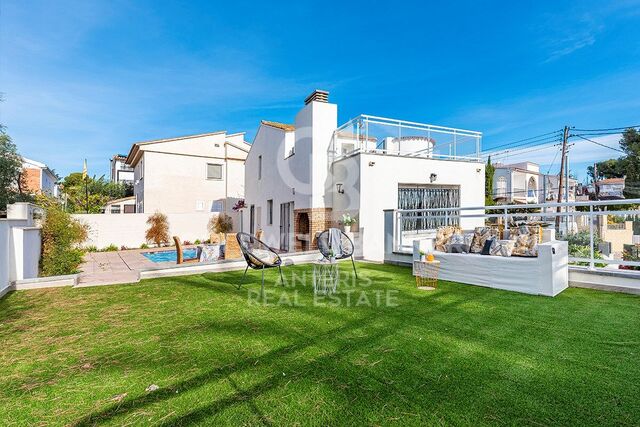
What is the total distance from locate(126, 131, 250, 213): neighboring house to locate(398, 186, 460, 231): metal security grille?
549 inches

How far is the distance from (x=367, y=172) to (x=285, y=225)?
539 centimetres

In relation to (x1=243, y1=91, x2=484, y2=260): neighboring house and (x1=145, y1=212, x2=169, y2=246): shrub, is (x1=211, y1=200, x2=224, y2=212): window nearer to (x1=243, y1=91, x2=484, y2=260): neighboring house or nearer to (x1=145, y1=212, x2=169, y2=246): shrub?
(x1=145, y1=212, x2=169, y2=246): shrub

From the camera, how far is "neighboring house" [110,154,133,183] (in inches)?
1388

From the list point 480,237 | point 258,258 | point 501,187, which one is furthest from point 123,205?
point 501,187

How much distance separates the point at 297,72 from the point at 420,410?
17904mm

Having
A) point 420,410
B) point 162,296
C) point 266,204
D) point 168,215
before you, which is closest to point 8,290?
point 162,296

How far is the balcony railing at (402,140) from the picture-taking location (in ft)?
37.1

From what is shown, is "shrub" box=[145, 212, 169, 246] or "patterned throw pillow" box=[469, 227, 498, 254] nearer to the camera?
"patterned throw pillow" box=[469, 227, 498, 254]

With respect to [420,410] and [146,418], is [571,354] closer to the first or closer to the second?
[420,410]

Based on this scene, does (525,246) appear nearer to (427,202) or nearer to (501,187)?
(427,202)

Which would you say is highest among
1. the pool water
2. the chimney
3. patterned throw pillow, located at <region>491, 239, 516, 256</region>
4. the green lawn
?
the chimney

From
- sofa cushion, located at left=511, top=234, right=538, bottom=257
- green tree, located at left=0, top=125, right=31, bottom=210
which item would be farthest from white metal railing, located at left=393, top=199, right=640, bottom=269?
green tree, located at left=0, top=125, right=31, bottom=210

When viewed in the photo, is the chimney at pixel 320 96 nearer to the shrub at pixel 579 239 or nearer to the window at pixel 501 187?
the shrub at pixel 579 239

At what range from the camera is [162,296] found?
5258mm
